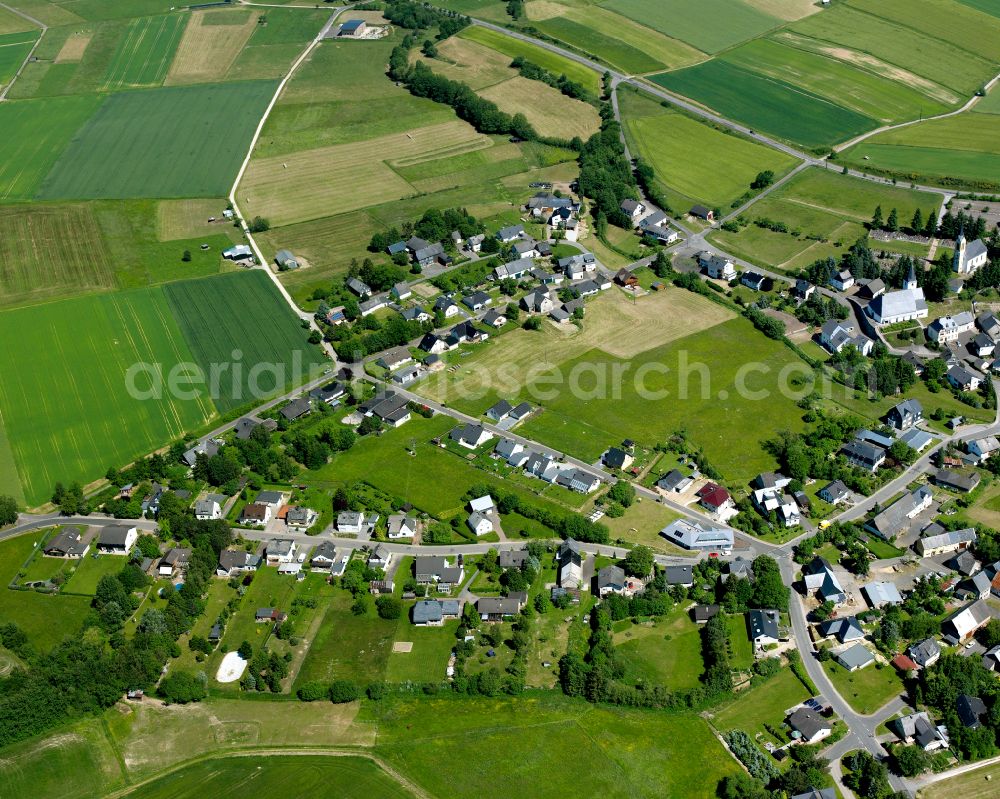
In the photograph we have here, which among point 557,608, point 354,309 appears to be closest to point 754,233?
point 354,309

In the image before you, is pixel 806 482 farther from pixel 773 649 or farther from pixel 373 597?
pixel 373 597

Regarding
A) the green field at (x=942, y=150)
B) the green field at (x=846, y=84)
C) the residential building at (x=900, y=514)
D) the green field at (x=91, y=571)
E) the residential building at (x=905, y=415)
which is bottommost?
the green field at (x=91, y=571)

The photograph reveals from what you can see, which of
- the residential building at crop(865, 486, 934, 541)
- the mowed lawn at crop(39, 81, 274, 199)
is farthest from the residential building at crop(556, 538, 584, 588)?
the mowed lawn at crop(39, 81, 274, 199)

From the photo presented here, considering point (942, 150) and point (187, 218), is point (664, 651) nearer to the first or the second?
point (187, 218)

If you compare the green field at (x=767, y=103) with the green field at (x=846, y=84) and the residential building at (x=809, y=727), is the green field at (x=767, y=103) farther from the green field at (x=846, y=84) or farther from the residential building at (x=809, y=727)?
the residential building at (x=809, y=727)

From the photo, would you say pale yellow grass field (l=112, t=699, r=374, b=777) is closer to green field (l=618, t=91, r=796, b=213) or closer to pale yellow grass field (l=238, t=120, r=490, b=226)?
pale yellow grass field (l=238, t=120, r=490, b=226)

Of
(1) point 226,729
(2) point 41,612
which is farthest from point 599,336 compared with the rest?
(2) point 41,612

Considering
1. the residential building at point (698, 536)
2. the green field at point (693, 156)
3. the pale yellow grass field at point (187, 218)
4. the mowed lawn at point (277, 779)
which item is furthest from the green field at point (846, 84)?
the mowed lawn at point (277, 779)
